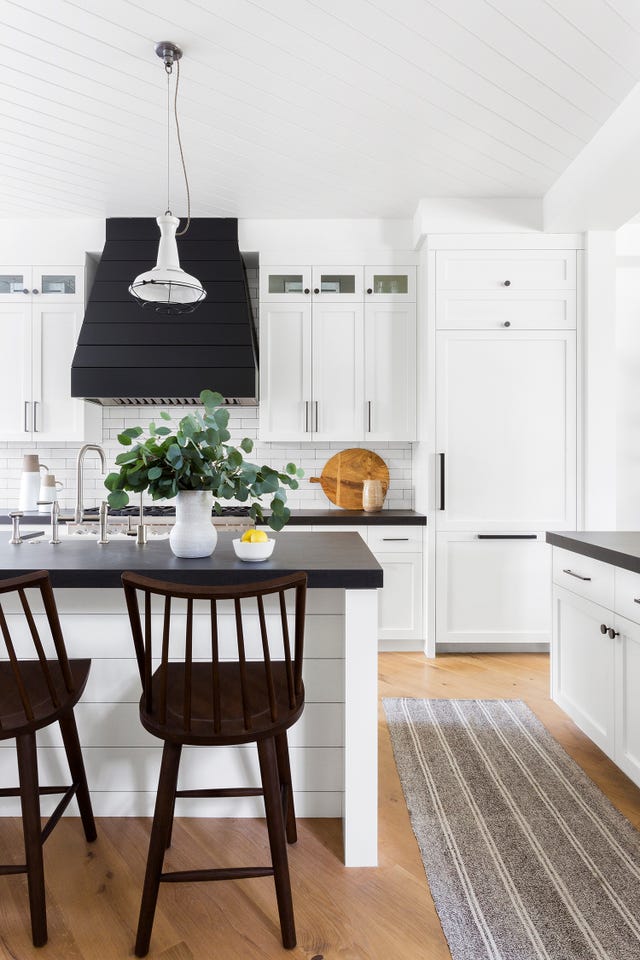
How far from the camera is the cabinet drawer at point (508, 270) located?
3.64 m

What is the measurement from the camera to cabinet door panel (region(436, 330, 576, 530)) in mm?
3646

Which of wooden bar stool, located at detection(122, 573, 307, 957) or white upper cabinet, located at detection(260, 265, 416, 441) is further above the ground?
white upper cabinet, located at detection(260, 265, 416, 441)

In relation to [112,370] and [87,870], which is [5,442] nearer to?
[112,370]

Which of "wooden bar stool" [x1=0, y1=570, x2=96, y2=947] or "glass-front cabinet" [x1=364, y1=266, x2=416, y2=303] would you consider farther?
"glass-front cabinet" [x1=364, y1=266, x2=416, y2=303]

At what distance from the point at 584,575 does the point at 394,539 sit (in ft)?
4.87

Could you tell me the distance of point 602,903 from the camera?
4.94 ft

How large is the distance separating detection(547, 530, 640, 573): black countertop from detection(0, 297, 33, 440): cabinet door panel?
137 inches

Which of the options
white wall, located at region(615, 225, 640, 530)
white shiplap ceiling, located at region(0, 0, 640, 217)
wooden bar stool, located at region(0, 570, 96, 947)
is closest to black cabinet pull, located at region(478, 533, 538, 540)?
white wall, located at region(615, 225, 640, 530)

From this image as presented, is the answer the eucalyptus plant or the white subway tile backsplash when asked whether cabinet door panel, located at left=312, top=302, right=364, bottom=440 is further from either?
the eucalyptus plant

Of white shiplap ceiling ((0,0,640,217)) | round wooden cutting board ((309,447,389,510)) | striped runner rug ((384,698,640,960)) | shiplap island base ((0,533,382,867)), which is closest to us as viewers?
striped runner rug ((384,698,640,960))

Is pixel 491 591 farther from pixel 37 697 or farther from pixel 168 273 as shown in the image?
pixel 37 697

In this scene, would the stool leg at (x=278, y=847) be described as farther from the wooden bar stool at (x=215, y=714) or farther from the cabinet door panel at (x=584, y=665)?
the cabinet door panel at (x=584, y=665)

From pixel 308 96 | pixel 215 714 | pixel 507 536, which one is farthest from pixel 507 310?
Answer: pixel 215 714

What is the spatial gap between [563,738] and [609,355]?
2339mm
